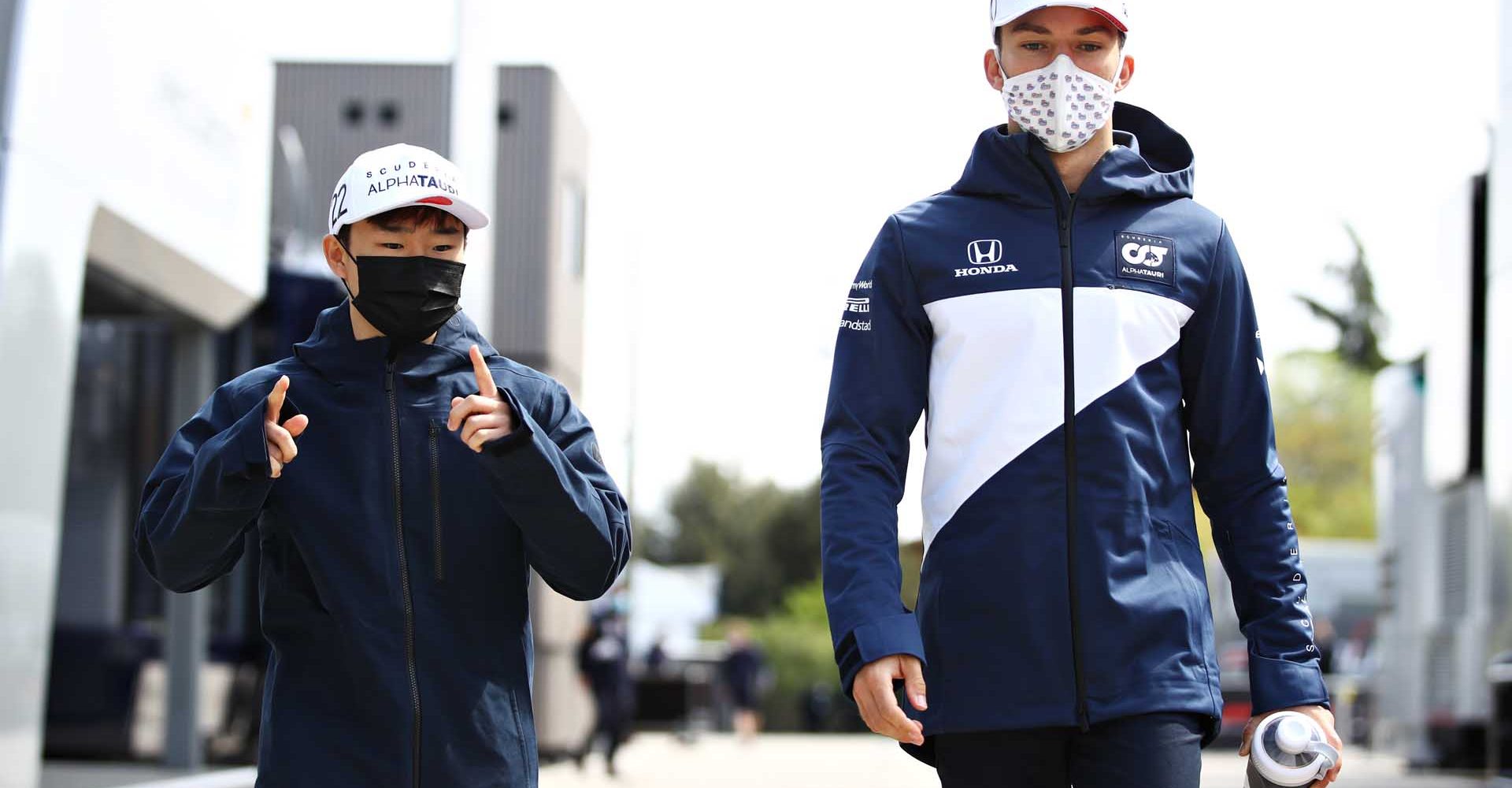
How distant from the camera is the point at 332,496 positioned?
→ 3.55 metres

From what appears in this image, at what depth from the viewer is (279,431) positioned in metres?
3.33

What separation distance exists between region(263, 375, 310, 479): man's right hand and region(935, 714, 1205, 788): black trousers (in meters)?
1.28

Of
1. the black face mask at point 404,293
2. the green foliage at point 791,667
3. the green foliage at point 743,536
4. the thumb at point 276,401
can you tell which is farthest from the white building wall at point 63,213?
the green foliage at point 743,536

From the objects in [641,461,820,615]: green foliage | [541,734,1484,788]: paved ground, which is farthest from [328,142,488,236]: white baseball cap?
[641,461,820,615]: green foliage

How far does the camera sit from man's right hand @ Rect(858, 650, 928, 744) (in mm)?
3008

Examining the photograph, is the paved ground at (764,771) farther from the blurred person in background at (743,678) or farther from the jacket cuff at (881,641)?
the jacket cuff at (881,641)

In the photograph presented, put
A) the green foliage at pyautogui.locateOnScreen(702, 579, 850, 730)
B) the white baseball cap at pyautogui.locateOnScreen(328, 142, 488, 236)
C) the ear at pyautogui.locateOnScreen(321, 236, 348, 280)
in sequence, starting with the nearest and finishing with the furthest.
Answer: the white baseball cap at pyautogui.locateOnScreen(328, 142, 488, 236) < the ear at pyautogui.locateOnScreen(321, 236, 348, 280) < the green foliage at pyautogui.locateOnScreen(702, 579, 850, 730)

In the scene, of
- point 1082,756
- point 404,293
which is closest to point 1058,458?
point 1082,756

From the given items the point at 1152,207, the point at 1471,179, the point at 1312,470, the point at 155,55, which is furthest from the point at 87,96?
the point at 1312,470

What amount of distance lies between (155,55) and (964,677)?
28.9 feet

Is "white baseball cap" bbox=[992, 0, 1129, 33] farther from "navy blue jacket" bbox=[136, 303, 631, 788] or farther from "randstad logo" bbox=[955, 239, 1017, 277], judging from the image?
"navy blue jacket" bbox=[136, 303, 631, 788]

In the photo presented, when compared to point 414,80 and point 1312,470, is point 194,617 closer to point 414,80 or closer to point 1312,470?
point 414,80

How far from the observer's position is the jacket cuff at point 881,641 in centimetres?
303

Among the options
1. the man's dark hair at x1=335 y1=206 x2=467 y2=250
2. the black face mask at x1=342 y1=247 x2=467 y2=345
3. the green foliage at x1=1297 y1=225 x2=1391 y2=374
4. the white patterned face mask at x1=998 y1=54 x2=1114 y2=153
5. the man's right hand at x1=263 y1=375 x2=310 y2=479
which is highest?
the green foliage at x1=1297 y1=225 x2=1391 y2=374
